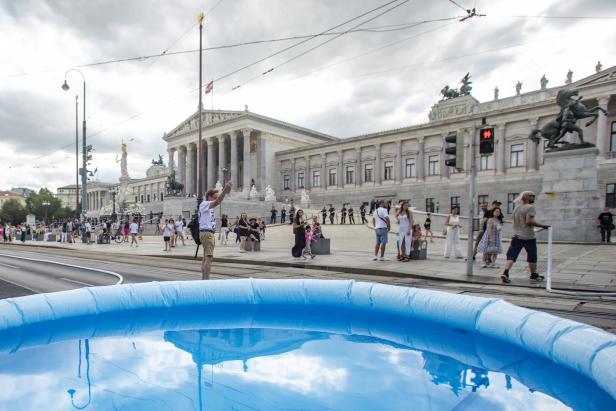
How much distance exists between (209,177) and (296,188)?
16.7 m

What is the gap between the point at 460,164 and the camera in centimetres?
912

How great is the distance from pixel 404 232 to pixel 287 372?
8.66 meters

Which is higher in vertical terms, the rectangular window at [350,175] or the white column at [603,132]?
the white column at [603,132]

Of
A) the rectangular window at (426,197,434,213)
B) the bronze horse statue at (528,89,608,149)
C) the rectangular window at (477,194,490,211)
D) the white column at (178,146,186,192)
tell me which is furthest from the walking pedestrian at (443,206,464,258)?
the white column at (178,146,186,192)

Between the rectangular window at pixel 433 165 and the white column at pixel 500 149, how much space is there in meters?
6.65

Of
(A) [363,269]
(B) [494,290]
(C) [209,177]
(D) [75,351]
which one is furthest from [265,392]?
(C) [209,177]

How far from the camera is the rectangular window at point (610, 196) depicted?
3178 centimetres

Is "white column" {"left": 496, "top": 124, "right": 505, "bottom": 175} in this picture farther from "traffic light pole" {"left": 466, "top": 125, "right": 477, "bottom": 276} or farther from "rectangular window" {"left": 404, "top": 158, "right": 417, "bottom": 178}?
"traffic light pole" {"left": 466, "top": 125, "right": 477, "bottom": 276}

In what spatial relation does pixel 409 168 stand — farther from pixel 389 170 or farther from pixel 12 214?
pixel 12 214

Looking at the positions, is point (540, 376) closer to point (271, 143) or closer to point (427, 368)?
point (427, 368)

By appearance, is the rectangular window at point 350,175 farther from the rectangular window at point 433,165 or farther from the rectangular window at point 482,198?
the rectangular window at point 482,198

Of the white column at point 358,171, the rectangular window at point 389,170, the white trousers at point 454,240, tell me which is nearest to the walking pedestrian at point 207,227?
the white trousers at point 454,240

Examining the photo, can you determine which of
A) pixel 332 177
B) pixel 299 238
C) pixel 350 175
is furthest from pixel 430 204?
pixel 299 238

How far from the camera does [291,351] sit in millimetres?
4090
